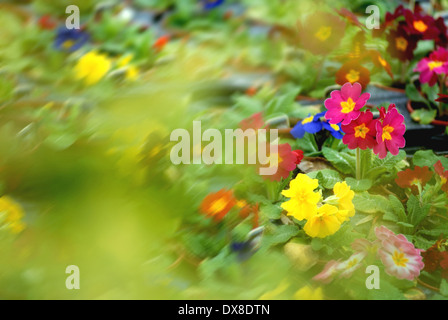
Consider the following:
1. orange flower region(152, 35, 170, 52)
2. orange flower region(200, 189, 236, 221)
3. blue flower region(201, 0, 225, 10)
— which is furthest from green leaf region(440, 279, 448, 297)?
blue flower region(201, 0, 225, 10)

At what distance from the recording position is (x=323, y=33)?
183 centimetres

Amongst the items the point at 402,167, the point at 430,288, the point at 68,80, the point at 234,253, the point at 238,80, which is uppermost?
the point at 238,80

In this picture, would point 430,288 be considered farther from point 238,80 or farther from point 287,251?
point 238,80

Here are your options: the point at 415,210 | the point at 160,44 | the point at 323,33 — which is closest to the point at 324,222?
the point at 415,210

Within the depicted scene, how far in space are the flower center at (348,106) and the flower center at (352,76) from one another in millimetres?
458

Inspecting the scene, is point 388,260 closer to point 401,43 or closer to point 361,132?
point 361,132

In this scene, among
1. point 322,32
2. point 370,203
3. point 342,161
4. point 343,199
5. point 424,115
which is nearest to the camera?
point 343,199

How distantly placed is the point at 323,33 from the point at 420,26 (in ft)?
1.15

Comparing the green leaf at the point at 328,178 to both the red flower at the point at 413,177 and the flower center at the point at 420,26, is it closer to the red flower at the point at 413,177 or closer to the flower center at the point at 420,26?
the red flower at the point at 413,177

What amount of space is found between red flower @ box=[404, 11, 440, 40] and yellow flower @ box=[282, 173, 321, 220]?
3.06 feet

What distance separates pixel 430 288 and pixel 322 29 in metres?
1.03

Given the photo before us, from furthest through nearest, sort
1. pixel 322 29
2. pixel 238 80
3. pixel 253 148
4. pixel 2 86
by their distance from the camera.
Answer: pixel 238 80, pixel 322 29, pixel 253 148, pixel 2 86
